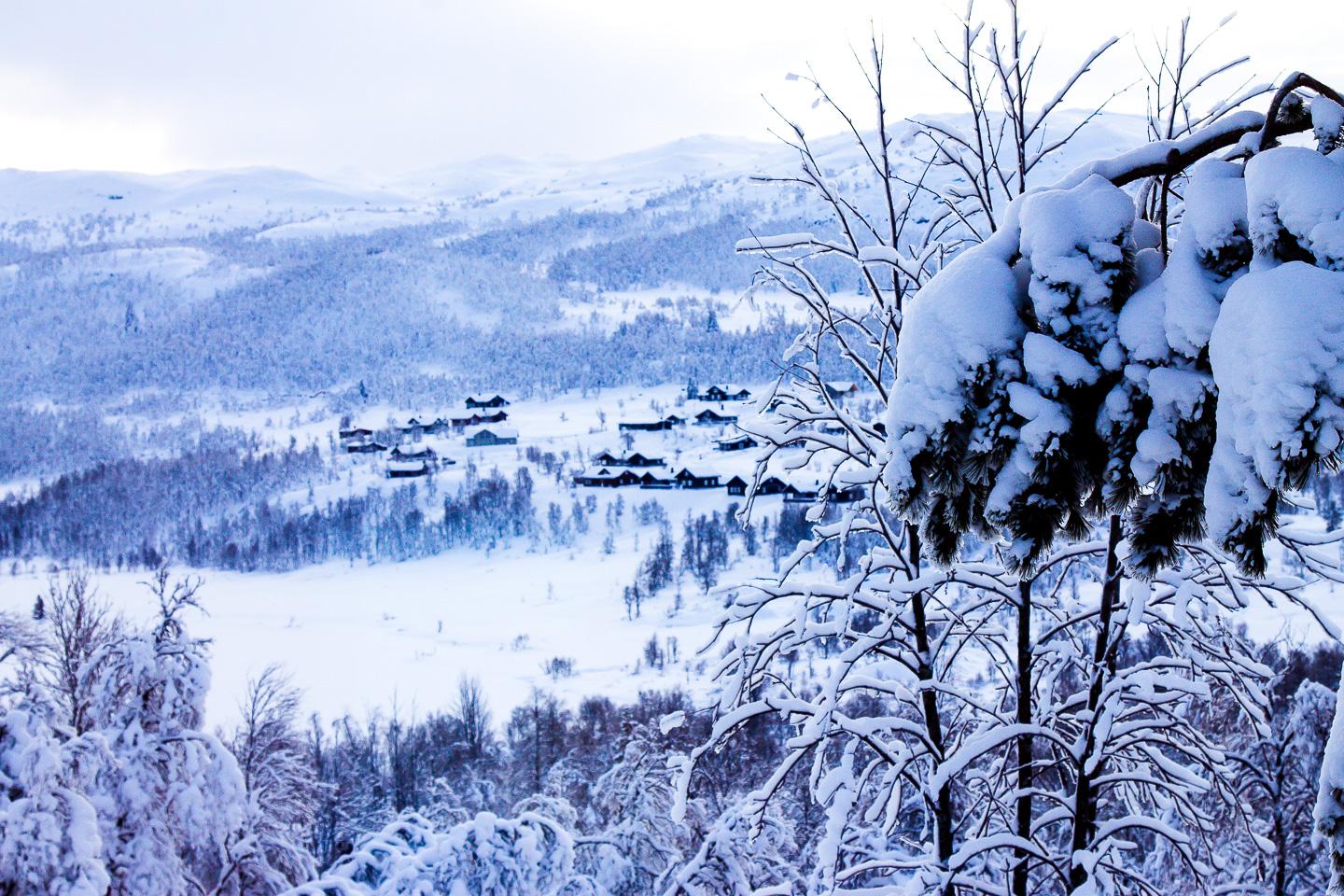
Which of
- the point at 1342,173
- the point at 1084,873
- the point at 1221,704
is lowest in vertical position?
the point at 1221,704

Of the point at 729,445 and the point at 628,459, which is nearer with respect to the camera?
the point at 628,459

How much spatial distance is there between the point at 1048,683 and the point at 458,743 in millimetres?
29932

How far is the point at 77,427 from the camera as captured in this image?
4995 inches

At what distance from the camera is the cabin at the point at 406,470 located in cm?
8206

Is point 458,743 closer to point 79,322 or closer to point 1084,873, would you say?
point 1084,873

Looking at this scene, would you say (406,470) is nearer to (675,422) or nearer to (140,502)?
(675,422)

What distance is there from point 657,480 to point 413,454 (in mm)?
28530

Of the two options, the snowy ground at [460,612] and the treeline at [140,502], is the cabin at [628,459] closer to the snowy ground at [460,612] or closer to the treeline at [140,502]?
the snowy ground at [460,612]

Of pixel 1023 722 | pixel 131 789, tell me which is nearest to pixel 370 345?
pixel 131 789

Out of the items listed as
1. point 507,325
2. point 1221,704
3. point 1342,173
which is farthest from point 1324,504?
point 507,325

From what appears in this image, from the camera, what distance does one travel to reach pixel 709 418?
9175 centimetres

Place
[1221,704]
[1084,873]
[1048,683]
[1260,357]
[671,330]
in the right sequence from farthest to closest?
1. [671,330]
2. [1221,704]
3. [1048,683]
4. [1084,873]
5. [1260,357]

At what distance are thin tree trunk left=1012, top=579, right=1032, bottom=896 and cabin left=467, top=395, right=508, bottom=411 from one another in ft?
353

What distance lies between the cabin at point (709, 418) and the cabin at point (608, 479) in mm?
18535
